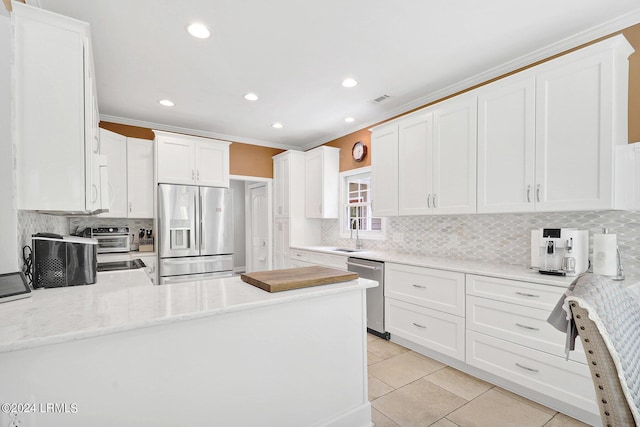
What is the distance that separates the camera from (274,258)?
5.30 metres

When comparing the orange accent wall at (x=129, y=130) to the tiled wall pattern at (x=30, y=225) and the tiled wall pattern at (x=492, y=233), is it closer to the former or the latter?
the tiled wall pattern at (x=30, y=225)

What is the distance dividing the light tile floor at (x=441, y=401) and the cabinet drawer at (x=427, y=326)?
0.19 m

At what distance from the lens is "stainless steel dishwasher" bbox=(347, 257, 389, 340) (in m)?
3.26

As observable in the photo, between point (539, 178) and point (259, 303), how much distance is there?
222 cm

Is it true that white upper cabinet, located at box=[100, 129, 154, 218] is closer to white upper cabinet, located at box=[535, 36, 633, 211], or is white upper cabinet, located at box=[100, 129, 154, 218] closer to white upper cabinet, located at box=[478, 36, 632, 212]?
white upper cabinet, located at box=[478, 36, 632, 212]

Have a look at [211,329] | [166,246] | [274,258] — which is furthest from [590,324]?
[274,258]

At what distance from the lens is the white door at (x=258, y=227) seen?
5.62 m

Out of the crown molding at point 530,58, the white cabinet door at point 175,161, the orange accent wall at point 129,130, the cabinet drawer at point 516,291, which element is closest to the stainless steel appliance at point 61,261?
the white cabinet door at point 175,161

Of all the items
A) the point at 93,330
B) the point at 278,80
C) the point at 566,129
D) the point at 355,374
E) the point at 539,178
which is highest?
the point at 278,80

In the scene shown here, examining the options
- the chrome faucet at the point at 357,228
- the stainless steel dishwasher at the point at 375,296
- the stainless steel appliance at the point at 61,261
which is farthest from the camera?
the chrome faucet at the point at 357,228

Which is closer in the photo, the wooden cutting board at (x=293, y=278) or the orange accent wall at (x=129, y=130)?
the wooden cutting board at (x=293, y=278)

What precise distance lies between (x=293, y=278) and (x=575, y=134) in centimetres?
216

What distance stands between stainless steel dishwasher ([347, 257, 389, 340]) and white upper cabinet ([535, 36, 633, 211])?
1592 millimetres

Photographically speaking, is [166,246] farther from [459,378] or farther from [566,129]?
[566,129]
